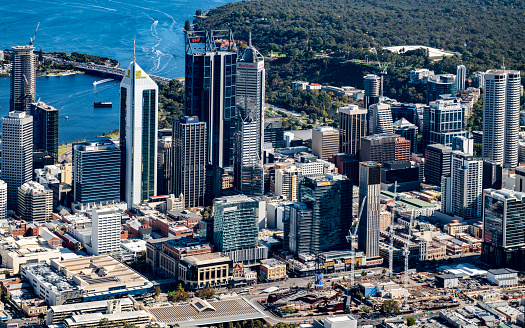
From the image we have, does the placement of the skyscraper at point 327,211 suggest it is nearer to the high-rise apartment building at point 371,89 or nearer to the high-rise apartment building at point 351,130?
the high-rise apartment building at point 351,130

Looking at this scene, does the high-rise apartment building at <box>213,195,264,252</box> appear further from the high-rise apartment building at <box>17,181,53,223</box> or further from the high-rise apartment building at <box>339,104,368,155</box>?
the high-rise apartment building at <box>339,104,368,155</box>

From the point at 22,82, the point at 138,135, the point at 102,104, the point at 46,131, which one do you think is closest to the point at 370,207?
the point at 138,135

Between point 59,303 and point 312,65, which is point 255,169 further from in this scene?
point 312,65

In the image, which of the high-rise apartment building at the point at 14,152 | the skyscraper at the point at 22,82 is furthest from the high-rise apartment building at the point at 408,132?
the high-rise apartment building at the point at 14,152

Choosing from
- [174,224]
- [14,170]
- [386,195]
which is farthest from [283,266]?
[14,170]

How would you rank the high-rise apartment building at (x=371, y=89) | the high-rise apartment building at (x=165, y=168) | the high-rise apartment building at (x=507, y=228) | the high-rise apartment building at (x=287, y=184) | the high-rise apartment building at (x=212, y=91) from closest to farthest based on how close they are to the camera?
the high-rise apartment building at (x=507, y=228), the high-rise apartment building at (x=287, y=184), the high-rise apartment building at (x=165, y=168), the high-rise apartment building at (x=212, y=91), the high-rise apartment building at (x=371, y=89)

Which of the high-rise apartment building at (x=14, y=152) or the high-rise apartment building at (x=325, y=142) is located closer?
the high-rise apartment building at (x=14, y=152)
